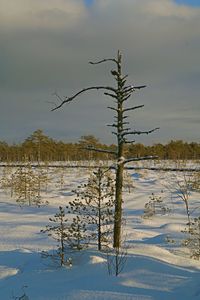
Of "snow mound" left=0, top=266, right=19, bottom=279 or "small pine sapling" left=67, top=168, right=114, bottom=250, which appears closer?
"snow mound" left=0, top=266, right=19, bottom=279

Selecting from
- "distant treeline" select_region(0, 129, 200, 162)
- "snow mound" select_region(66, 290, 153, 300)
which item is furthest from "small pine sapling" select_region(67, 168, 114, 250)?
"distant treeline" select_region(0, 129, 200, 162)

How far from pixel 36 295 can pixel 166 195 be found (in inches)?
513

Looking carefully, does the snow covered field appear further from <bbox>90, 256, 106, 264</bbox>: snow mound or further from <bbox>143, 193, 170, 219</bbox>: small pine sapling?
<bbox>143, 193, 170, 219</bbox>: small pine sapling

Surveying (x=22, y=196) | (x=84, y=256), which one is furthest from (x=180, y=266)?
(x=22, y=196)

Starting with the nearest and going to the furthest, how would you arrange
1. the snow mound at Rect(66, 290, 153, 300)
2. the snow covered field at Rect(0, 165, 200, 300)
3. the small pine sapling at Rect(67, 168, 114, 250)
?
the snow mound at Rect(66, 290, 153, 300) < the snow covered field at Rect(0, 165, 200, 300) < the small pine sapling at Rect(67, 168, 114, 250)

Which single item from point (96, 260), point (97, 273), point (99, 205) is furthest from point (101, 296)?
point (99, 205)

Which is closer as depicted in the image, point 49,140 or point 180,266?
point 180,266

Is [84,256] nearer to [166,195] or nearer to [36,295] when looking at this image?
[36,295]

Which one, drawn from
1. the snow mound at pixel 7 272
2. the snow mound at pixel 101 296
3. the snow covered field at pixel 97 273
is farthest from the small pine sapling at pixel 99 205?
the snow mound at pixel 101 296

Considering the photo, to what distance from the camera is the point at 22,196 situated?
17016 millimetres

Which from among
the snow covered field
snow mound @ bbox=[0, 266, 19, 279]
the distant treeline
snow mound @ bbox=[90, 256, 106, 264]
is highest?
the distant treeline

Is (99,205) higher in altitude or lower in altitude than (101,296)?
higher

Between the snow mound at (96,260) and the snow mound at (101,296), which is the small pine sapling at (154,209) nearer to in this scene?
the snow mound at (96,260)

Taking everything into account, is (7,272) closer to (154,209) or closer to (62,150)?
(154,209)
